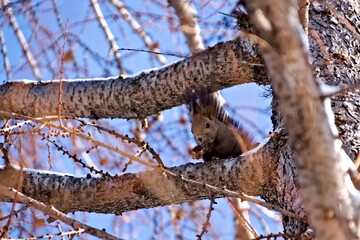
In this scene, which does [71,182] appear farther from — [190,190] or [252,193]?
[252,193]

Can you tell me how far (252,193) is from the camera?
2242mm

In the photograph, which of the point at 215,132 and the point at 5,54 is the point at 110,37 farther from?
the point at 215,132

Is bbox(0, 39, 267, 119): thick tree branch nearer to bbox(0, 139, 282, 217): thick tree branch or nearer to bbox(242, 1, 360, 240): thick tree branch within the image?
bbox(0, 139, 282, 217): thick tree branch

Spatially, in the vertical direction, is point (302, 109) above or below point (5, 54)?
below

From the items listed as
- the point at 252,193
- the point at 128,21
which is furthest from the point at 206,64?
the point at 128,21

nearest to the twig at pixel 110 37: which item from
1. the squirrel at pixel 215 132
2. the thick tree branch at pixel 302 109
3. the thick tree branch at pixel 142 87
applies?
the squirrel at pixel 215 132

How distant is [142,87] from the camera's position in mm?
2594

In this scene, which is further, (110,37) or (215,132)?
(110,37)

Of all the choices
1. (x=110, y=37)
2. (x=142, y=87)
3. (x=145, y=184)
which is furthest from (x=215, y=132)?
(x=110, y=37)

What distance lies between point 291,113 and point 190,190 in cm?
133

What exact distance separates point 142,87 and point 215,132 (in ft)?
2.52

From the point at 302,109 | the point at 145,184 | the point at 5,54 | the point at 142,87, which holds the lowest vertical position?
the point at 302,109

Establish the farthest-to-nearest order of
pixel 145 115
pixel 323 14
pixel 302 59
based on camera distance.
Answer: pixel 145 115 < pixel 323 14 < pixel 302 59

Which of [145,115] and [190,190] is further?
[145,115]
